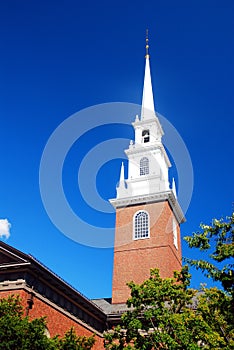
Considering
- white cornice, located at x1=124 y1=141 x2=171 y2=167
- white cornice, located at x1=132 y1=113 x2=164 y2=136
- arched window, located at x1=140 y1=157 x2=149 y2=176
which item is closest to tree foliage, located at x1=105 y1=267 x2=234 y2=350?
arched window, located at x1=140 y1=157 x2=149 y2=176

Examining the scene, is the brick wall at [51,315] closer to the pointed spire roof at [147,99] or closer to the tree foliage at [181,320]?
the tree foliage at [181,320]

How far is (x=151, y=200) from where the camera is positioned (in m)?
31.9

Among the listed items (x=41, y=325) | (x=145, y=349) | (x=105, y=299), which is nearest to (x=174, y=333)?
(x=145, y=349)

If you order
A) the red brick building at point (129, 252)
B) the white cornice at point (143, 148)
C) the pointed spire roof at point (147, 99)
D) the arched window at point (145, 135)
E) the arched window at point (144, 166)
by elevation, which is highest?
the pointed spire roof at point (147, 99)

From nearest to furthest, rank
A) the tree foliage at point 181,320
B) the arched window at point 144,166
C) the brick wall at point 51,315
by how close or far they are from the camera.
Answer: the tree foliage at point 181,320 < the brick wall at point 51,315 < the arched window at point 144,166

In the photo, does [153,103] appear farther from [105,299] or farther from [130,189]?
[105,299]

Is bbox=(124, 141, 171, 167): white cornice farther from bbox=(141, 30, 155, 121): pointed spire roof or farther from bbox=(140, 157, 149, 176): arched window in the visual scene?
bbox=(141, 30, 155, 121): pointed spire roof

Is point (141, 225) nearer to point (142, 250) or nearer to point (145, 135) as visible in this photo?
point (142, 250)

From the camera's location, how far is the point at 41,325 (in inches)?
540

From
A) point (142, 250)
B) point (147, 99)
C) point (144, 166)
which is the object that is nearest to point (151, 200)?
point (144, 166)

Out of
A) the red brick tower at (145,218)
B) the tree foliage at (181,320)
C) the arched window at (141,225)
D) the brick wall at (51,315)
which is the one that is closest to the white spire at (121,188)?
the red brick tower at (145,218)

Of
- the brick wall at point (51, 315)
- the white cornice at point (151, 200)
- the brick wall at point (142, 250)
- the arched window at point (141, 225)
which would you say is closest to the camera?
the brick wall at point (51, 315)

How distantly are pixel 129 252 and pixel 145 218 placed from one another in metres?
3.00

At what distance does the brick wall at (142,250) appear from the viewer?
2934 cm
